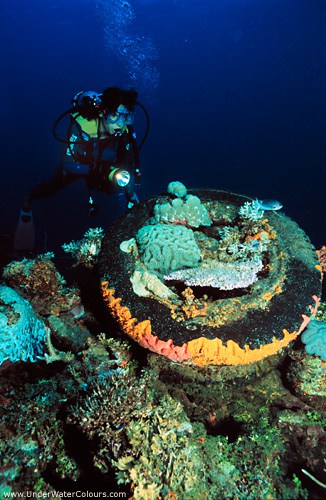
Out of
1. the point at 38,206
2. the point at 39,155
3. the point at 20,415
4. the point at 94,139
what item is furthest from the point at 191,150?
the point at 20,415

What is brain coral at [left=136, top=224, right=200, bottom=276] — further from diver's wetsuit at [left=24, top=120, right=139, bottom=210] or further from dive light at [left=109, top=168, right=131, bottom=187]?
diver's wetsuit at [left=24, top=120, right=139, bottom=210]

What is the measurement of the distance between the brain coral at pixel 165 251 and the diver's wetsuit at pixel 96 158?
2035mm

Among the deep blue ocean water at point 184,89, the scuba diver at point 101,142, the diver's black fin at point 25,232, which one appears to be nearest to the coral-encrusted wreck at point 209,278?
the scuba diver at point 101,142

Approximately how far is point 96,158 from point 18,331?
13.3ft

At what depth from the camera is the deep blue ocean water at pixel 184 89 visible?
37188mm

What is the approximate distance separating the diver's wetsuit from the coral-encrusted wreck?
1.52m

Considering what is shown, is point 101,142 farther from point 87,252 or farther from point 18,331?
point 18,331

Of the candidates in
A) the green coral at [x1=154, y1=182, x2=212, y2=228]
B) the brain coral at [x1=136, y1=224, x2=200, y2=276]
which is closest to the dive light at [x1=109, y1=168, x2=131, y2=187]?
the green coral at [x1=154, y1=182, x2=212, y2=228]

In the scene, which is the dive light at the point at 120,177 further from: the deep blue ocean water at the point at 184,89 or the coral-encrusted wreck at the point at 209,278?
the deep blue ocean water at the point at 184,89

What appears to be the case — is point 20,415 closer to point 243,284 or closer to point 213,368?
point 213,368

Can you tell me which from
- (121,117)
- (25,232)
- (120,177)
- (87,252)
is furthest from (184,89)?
(87,252)

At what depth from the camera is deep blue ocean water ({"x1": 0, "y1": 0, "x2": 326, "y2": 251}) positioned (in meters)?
37.2

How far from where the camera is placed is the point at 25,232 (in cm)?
783

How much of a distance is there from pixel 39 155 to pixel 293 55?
72825mm
